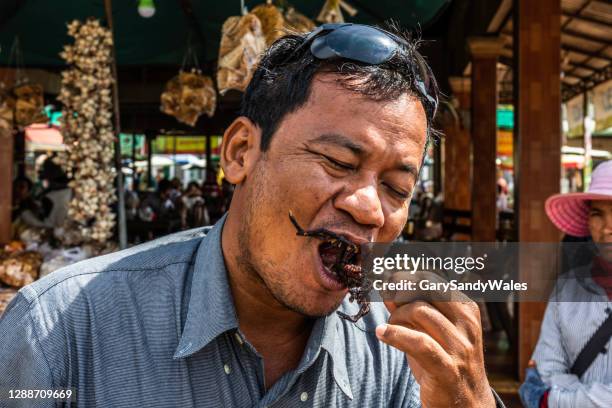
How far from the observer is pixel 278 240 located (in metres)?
1.25

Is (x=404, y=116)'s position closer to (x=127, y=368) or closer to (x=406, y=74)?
(x=406, y=74)

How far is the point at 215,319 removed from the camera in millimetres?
1317

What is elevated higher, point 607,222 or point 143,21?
point 143,21

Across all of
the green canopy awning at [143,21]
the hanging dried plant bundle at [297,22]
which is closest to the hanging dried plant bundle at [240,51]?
the hanging dried plant bundle at [297,22]

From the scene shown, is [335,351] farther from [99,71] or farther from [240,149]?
[99,71]

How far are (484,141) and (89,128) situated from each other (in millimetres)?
6367

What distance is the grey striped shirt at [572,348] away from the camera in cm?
233

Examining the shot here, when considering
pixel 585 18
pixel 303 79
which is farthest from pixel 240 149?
pixel 585 18

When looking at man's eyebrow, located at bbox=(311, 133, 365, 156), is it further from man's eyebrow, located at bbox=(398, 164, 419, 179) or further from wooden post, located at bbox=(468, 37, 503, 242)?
wooden post, located at bbox=(468, 37, 503, 242)

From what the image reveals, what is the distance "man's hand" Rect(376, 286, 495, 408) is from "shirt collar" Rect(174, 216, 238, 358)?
18.0 inches

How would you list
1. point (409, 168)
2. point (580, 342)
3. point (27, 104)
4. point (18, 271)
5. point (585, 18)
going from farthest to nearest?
point (585, 18)
point (27, 104)
point (18, 271)
point (580, 342)
point (409, 168)

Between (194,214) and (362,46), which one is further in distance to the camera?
(194,214)

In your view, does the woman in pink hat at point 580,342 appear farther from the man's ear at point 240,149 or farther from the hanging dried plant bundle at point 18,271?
the hanging dried plant bundle at point 18,271

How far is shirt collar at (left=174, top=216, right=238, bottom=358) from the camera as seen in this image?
1275mm
